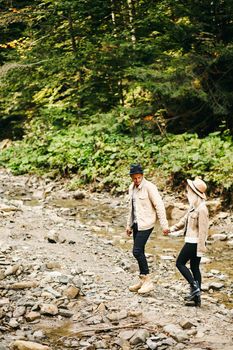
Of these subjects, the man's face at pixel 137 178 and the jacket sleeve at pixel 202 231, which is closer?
the jacket sleeve at pixel 202 231

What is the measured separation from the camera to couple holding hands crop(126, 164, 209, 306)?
5981 mm

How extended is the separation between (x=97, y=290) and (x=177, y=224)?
1.44m

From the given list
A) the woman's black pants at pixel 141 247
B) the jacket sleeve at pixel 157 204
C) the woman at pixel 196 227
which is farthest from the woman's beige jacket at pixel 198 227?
the woman's black pants at pixel 141 247

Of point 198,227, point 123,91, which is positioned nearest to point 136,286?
point 198,227

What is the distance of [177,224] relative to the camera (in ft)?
20.2

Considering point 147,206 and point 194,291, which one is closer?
point 194,291

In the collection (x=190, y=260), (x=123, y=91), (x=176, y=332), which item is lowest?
(x=123, y=91)

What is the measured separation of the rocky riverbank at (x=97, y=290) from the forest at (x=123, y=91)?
129 inches

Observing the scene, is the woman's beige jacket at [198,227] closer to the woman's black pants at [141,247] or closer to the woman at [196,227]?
the woman at [196,227]

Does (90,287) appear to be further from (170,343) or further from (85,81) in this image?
(85,81)

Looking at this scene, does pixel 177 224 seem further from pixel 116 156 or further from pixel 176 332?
pixel 116 156

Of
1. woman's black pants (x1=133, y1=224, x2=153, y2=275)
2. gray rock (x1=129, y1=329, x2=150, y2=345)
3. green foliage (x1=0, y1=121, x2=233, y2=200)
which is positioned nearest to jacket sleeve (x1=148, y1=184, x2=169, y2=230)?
woman's black pants (x1=133, y1=224, x2=153, y2=275)

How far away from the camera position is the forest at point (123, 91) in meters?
13.9

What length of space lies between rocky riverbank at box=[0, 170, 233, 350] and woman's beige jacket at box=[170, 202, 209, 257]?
0.85m
